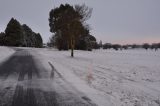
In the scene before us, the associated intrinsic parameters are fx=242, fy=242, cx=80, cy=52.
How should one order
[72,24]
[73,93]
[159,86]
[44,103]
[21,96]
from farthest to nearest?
[72,24] → [159,86] → [73,93] → [21,96] → [44,103]

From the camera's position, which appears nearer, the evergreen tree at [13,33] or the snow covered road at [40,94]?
the snow covered road at [40,94]

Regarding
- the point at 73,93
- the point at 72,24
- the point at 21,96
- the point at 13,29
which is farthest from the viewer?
the point at 13,29

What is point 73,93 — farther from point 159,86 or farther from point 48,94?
point 159,86

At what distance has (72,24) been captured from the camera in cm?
3372

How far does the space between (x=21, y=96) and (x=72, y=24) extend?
26.5 meters

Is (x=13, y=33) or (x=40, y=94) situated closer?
(x=40, y=94)

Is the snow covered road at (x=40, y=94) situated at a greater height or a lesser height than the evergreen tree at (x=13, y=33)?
lesser

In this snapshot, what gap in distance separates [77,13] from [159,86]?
25.0m

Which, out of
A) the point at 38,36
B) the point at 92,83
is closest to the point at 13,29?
the point at 38,36

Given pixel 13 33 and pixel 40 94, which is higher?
pixel 13 33

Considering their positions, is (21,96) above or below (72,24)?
below

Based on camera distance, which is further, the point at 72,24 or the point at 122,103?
the point at 72,24

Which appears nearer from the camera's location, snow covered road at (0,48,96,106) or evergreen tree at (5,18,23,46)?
snow covered road at (0,48,96,106)

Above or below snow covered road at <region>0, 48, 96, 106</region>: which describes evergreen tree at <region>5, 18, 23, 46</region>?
above
